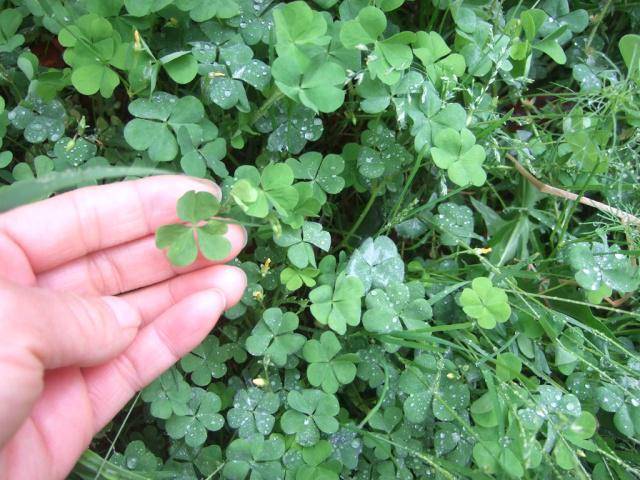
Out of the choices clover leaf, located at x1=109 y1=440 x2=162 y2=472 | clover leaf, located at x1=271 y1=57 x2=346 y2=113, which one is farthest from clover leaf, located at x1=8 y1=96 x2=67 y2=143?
clover leaf, located at x1=109 y1=440 x2=162 y2=472

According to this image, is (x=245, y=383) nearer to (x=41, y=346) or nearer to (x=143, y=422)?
(x=143, y=422)

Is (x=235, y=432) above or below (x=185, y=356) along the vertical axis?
below

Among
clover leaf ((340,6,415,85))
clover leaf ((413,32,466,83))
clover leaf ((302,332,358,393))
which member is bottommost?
clover leaf ((302,332,358,393))

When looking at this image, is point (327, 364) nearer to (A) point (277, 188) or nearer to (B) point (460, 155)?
(A) point (277, 188)

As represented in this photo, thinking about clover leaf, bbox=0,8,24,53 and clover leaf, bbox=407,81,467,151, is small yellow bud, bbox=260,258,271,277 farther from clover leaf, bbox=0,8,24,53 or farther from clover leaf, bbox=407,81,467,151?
clover leaf, bbox=0,8,24,53

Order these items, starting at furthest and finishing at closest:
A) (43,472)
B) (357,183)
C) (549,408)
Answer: (357,183)
(549,408)
(43,472)

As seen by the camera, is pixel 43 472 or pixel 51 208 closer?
pixel 43 472

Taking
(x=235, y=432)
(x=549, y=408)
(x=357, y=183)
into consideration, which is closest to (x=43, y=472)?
(x=235, y=432)
